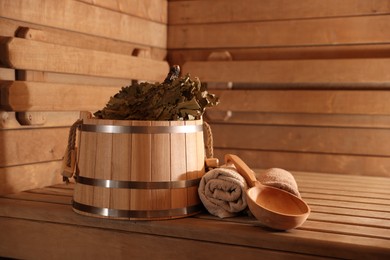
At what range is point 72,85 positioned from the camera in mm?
2467

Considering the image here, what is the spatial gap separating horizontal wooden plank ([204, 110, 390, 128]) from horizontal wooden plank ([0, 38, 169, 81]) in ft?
1.61

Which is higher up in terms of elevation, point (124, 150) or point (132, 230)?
point (124, 150)

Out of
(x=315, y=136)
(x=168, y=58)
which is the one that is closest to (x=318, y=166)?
(x=315, y=136)

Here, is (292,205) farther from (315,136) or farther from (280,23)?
(280,23)

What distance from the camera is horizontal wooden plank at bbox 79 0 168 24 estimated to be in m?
2.79

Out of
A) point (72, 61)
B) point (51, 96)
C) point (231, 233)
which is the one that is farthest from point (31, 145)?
point (231, 233)

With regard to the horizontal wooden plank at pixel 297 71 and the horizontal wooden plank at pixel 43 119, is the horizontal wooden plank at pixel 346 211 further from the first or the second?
the horizontal wooden plank at pixel 43 119

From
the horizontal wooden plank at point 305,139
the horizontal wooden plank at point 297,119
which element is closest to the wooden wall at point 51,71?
the horizontal wooden plank at point 297,119

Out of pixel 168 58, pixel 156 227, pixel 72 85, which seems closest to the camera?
pixel 156 227

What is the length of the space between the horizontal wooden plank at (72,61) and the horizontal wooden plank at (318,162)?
0.83 m

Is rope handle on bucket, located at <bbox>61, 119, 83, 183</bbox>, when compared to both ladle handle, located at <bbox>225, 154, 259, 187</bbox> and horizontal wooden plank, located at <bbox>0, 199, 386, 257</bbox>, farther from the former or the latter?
ladle handle, located at <bbox>225, 154, 259, 187</bbox>

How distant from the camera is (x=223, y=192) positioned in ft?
5.95

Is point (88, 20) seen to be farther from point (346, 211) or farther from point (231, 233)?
point (346, 211)

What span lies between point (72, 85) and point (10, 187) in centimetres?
60
